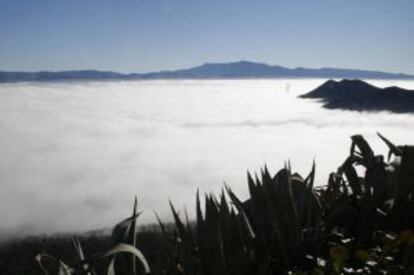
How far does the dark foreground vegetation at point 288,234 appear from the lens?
2.89 m

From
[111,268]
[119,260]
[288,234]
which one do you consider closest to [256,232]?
[288,234]

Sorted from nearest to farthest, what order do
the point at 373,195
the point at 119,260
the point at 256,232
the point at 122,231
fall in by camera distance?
1. the point at 122,231
2. the point at 119,260
3. the point at 256,232
4. the point at 373,195

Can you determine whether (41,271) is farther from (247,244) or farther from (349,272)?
(349,272)

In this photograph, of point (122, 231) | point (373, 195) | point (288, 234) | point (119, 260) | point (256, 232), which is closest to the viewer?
point (122, 231)

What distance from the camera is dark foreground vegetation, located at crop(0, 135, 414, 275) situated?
289cm

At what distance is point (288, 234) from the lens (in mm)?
3555

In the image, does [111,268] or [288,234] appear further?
[288,234]

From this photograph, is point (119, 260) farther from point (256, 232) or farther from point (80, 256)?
point (256, 232)

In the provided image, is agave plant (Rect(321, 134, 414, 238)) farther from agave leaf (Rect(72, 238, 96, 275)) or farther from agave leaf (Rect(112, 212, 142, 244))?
agave leaf (Rect(72, 238, 96, 275))

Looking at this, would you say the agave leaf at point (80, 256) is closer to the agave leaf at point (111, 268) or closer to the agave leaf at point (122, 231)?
the agave leaf at point (111, 268)

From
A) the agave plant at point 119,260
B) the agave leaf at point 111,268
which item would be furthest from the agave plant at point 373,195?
the agave leaf at point 111,268

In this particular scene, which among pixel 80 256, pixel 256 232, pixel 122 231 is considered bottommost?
pixel 80 256

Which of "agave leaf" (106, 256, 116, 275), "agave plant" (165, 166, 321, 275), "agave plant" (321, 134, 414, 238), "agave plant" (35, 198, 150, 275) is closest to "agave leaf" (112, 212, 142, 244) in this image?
"agave plant" (35, 198, 150, 275)

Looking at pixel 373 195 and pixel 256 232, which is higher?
pixel 373 195
